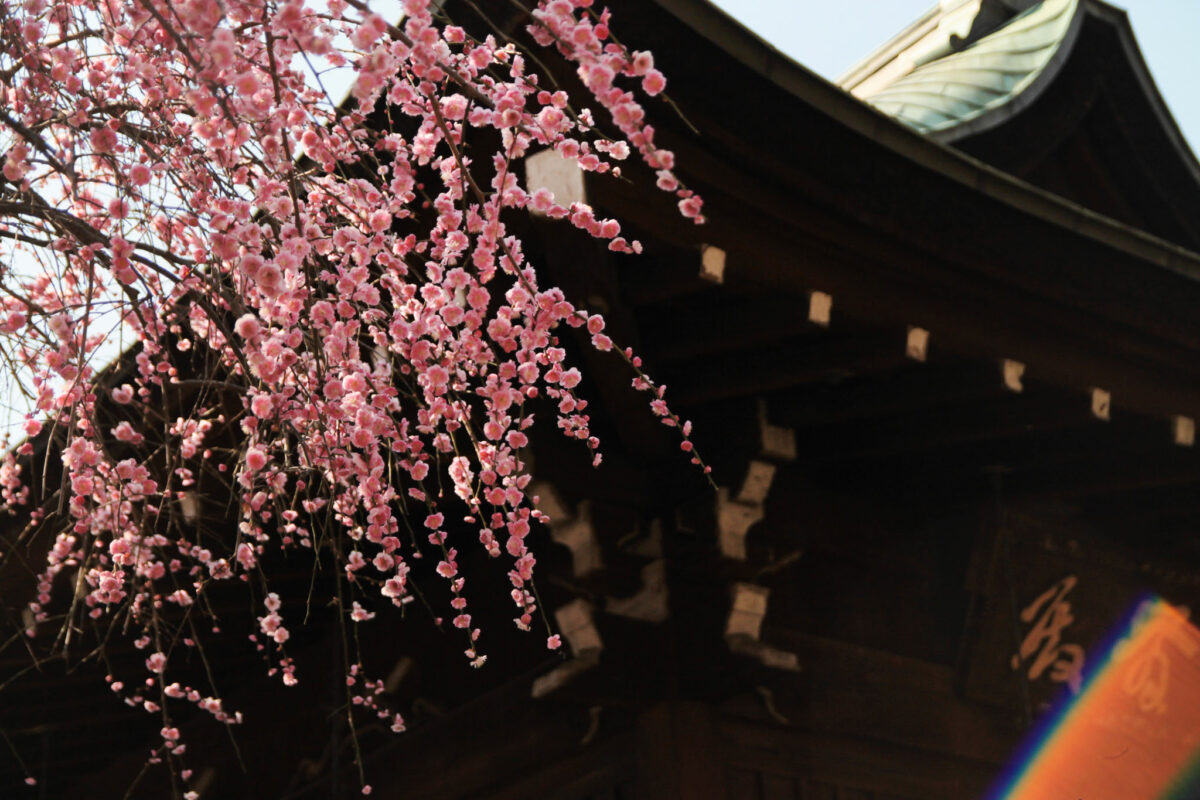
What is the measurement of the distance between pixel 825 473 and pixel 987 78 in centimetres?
263

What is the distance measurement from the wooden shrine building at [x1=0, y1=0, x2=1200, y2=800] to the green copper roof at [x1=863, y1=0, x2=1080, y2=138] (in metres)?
0.04

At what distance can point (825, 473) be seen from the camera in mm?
4902

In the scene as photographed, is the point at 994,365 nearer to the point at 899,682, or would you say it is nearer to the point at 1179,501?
the point at 899,682

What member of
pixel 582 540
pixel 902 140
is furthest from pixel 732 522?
pixel 902 140

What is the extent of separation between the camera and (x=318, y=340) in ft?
8.45

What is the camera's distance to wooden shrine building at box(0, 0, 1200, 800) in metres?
3.69

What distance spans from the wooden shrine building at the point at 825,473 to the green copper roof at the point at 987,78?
0.04 meters

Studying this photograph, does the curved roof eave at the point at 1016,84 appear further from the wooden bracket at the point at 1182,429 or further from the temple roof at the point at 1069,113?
the wooden bracket at the point at 1182,429

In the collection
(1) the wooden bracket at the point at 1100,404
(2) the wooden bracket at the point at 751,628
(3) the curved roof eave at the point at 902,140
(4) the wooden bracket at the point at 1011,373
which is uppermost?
(3) the curved roof eave at the point at 902,140

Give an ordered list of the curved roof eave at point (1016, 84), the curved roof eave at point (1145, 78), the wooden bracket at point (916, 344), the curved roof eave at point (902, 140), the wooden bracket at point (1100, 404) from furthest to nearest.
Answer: the curved roof eave at point (1145, 78)
the curved roof eave at point (1016, 84)
the wooden bracket at point (1100, 404)
the wooden bracket at point (916, 344)
the curved roof eave at point (902, 140)

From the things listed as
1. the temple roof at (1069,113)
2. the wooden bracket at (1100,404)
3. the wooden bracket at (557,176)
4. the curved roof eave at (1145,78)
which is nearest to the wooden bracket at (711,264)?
the wooden bracket at (557,176)

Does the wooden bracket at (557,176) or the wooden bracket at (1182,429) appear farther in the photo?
the wooden bracket at (1182,429)

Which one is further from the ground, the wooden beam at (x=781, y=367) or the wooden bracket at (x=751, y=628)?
the wooden beam at (x=781, y=367)

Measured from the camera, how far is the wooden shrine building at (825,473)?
3.69 meters
